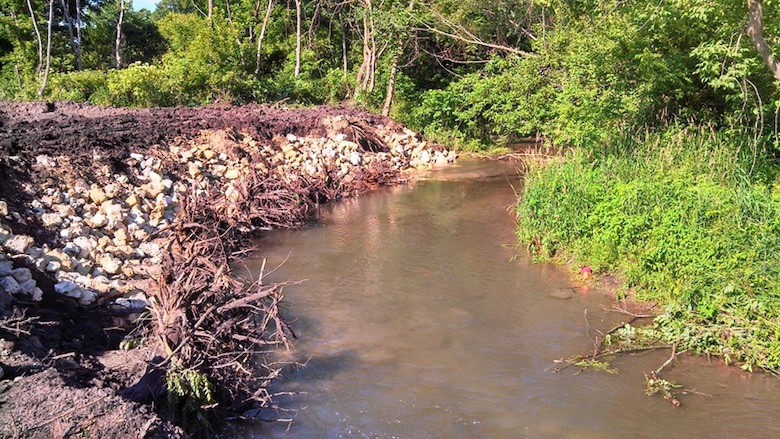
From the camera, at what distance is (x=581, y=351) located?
251 inches

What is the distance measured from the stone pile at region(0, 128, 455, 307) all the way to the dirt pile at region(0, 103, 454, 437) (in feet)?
0.09

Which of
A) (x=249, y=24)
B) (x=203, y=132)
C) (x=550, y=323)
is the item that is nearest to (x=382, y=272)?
(x=550, y=323)

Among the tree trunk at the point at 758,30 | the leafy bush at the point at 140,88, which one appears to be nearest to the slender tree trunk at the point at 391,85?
the leafy bush at the point at 140,88

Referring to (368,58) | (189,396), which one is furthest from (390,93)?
(189,396)

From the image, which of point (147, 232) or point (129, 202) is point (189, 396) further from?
point (129, 202)

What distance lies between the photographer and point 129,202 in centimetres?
931

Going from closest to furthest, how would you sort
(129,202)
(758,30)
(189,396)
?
(189,396) < (758,30) < (129,202)

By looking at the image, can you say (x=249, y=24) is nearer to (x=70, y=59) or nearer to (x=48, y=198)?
(x=70, y=59)

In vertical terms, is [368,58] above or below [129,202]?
above

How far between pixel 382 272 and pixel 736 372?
4624 mm

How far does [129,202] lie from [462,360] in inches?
234

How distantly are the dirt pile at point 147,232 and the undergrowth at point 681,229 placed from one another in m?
4.32

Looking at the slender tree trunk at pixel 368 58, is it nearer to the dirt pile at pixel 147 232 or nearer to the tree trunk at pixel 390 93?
the tree trunk at pixel 390 93

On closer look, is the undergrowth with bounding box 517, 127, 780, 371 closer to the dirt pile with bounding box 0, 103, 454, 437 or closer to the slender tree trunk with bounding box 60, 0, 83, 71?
the dirt pile with bounding box 0, 103, 454, 437
